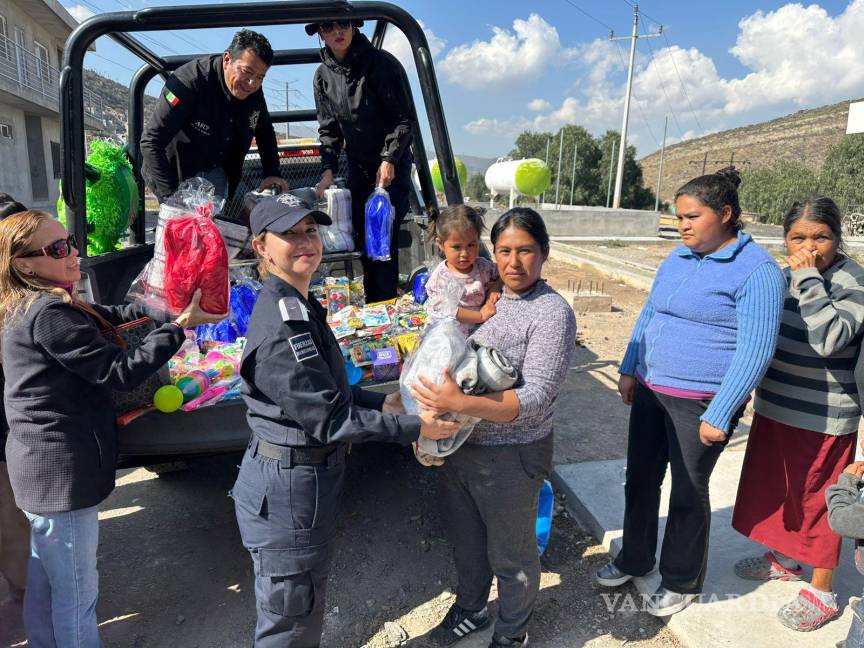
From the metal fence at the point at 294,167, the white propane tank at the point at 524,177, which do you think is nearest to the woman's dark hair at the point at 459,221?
the metal fence at the point at 294,167

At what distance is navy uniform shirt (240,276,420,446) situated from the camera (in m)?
1.66

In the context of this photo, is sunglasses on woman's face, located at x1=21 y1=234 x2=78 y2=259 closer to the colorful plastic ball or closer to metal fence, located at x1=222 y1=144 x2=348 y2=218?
the colorful plastic ball

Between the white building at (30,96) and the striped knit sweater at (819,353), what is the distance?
26.0 meters

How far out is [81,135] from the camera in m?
2.77

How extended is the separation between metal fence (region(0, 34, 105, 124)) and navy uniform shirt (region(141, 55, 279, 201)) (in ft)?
73.6

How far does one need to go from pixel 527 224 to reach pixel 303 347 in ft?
2.79

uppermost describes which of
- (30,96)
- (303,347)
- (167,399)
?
(30,96)

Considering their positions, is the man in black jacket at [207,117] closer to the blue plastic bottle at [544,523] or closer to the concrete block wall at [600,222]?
the blue plastic bottle at [544,523]

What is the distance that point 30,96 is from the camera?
2567 cm

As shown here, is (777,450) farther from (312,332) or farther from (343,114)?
(343,114)

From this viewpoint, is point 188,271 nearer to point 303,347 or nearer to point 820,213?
point 303,347

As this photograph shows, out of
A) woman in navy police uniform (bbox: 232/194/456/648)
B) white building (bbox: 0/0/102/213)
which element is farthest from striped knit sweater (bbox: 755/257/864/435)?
white building (bbox: 0/0/102/213)

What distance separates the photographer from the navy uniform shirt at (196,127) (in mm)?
3152

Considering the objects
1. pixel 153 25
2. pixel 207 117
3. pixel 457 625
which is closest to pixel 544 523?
pixel 457 625
